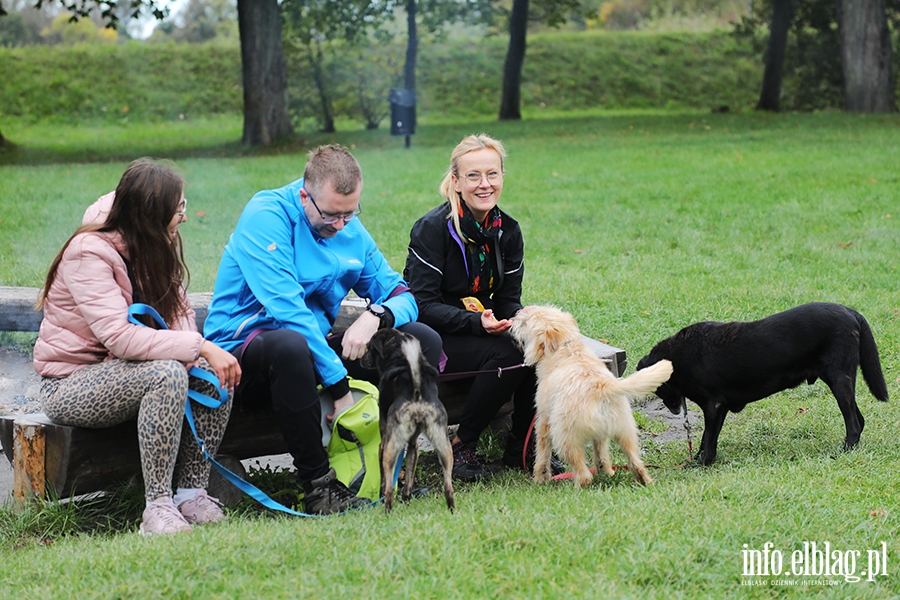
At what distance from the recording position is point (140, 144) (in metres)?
22.3

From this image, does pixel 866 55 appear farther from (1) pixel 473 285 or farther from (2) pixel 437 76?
(1) pixel 473 285

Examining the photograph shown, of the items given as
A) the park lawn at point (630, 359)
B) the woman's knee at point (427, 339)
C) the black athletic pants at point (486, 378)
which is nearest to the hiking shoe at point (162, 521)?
the park lawn at point (630, 359)

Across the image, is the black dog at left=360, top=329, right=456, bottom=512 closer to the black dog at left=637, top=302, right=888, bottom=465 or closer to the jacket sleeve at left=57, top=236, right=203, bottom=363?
the jacket sleeve at left=57, top=236, right=203, bottom=363

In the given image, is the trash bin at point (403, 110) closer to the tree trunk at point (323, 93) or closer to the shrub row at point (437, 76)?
the tree trunk at point (323, 93)

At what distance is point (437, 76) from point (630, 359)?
2701 cm

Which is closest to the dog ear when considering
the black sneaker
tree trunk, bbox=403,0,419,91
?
the black sneaker

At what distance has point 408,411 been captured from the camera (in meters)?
3.76

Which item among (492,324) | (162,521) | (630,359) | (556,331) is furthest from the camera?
(630,359)

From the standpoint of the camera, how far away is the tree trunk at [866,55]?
21.7 meters

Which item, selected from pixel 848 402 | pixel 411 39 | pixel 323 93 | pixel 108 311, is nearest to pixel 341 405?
pixel 108 311

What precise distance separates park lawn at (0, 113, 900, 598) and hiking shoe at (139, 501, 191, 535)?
16 cm

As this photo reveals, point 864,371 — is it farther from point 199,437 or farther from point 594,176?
point 594,176

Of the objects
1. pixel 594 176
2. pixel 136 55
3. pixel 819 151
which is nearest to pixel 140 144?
pixel 136 55

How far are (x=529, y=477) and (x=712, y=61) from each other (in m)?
32.7
